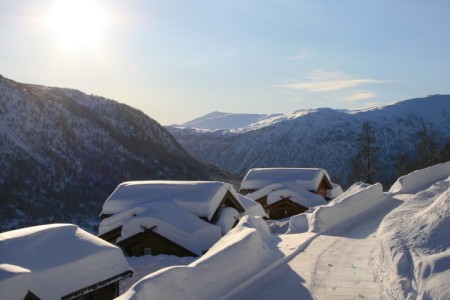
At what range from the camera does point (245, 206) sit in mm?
32000

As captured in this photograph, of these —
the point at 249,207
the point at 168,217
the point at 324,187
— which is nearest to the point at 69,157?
the point at 324,187

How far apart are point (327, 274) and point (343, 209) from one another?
32.2 feet

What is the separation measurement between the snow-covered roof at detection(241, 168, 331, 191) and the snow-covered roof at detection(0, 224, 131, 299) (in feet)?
84.7

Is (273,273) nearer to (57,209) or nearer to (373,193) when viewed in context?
(373,193)

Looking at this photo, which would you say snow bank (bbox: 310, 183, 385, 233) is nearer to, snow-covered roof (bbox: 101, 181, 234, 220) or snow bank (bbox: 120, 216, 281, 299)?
snow bank (bbox: 120, 216, 281, 299)

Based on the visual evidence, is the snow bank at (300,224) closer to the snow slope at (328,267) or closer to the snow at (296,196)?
the snow slope at (328,267)

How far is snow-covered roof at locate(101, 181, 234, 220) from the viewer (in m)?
27.0

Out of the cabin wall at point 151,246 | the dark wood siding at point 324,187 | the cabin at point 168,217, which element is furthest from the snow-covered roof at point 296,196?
the cabin wall at point 151,246

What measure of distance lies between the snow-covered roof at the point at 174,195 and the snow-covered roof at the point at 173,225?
2.15 ft

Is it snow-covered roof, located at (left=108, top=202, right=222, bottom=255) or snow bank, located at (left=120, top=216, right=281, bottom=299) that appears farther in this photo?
snow-covered roof, located at (left=108, top=202, right=222, bottom=255)

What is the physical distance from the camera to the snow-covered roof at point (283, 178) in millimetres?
42031

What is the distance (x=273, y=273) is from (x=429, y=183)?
22.9m

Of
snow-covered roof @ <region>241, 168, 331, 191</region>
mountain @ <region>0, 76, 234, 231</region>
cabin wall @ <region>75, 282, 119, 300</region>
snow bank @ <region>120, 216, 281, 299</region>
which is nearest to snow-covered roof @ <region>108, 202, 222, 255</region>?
cabin wall @ <region>75, 282, 119, 300</region>

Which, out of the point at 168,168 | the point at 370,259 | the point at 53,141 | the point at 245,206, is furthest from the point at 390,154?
the point at 370,259
